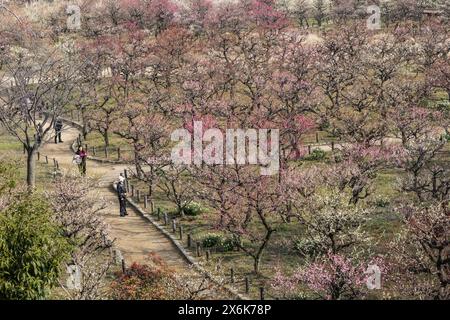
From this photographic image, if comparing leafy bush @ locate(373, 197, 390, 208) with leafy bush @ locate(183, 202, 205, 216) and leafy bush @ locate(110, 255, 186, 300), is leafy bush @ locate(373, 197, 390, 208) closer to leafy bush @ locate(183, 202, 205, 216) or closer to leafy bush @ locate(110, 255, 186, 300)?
leafy bush @ locate(183, 202, 205, 216)

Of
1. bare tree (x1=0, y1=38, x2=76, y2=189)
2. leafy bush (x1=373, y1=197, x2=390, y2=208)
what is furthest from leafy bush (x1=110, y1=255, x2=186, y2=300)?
leafy bush (x1=373, y1=197, x2=390, y2=208)

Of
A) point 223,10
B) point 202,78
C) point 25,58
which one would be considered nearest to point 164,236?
point 202,78

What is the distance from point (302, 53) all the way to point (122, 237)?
3049cm

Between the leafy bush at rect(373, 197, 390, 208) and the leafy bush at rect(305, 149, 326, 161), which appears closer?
the leafy bush at rect(373, 197, 390, 208)

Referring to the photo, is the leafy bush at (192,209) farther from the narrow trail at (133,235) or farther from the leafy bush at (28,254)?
the leafy bush at (28,254)

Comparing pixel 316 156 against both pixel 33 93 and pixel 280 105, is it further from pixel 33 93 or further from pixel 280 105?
pixel 33 93

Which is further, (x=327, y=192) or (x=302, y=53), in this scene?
(x=302, y=53)

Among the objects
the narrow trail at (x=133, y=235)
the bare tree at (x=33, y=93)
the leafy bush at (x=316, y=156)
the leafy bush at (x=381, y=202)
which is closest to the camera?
the narrow trail at (x=133, y=235)

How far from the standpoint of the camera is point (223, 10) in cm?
8281

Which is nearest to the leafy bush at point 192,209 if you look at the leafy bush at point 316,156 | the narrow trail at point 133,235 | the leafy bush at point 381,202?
the narrow trail at point 133,235

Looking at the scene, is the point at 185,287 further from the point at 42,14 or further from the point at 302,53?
the point at 42,14

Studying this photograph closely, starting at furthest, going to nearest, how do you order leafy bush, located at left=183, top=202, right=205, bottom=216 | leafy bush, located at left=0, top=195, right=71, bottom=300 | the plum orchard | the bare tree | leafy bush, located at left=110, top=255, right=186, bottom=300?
the bare tree → leafy bush, located at left=183, top=202, right=205, bottom=216 → the plum orchard → leafy bush, located at left=110, top=255, right=186, bottom=300 → leafy bush, located at left=0, top=195, right=71, bottom=300

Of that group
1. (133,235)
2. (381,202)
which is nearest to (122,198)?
(133,235)

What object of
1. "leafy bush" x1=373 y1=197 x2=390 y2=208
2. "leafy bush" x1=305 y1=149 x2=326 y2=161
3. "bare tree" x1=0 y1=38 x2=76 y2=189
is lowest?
"leafy bush" x1=373 y1=197 x2=390 y2=208
